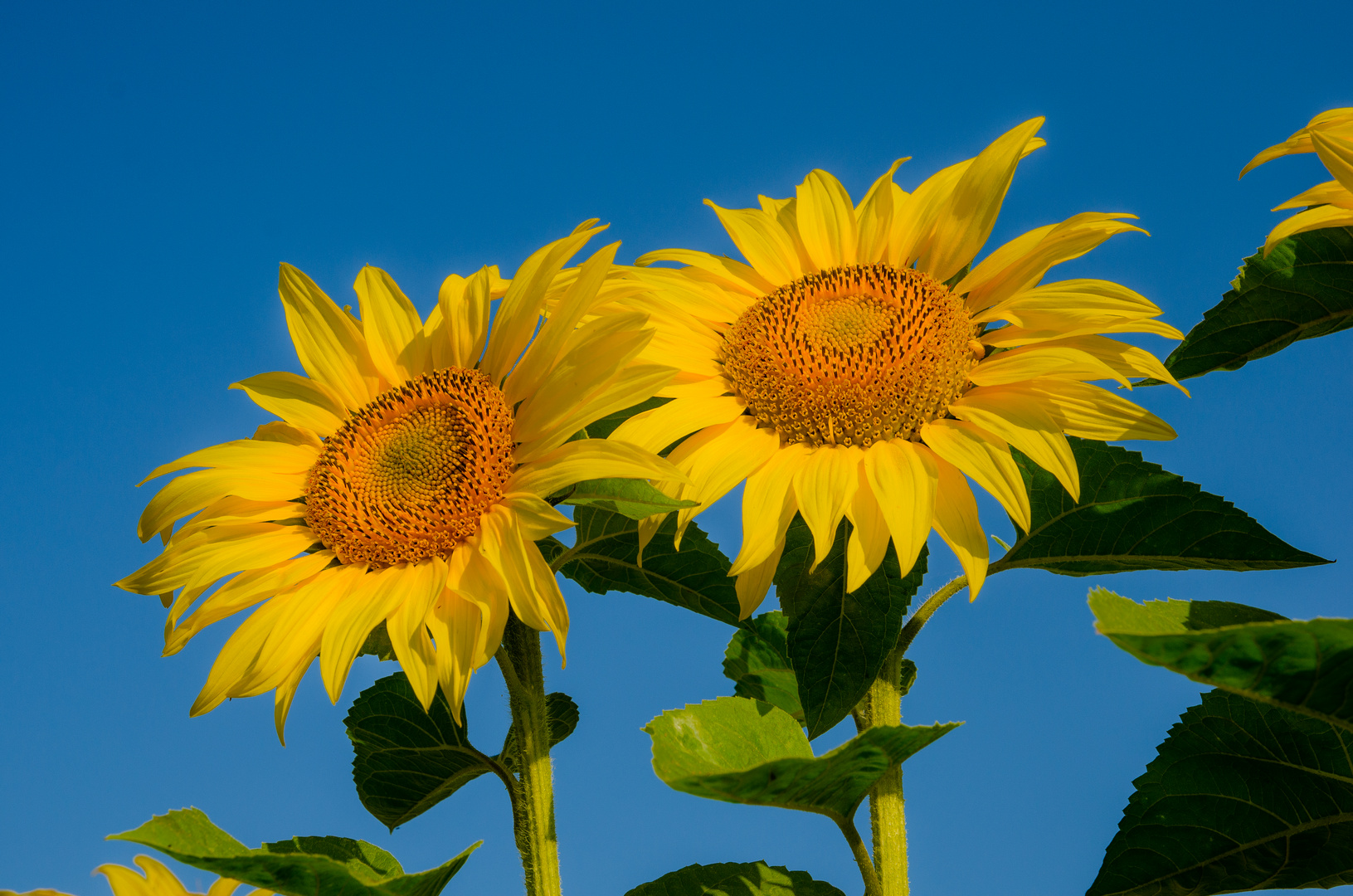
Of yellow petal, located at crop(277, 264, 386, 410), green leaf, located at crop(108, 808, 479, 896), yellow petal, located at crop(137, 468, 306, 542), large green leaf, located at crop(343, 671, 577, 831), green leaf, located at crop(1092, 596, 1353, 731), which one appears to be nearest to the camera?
green leaf, located at crop(1092, 596, 1353, 731)

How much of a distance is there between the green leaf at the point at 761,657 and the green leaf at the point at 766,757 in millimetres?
392

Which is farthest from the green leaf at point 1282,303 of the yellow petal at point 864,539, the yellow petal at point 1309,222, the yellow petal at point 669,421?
the yellow petal at point 669,421

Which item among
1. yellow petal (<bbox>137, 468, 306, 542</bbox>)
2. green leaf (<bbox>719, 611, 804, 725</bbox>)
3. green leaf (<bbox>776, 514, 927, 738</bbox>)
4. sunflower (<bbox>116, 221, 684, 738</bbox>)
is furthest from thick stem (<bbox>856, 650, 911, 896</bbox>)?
yellow petal (<bbox>137, 468, 306, 542</bbox>)

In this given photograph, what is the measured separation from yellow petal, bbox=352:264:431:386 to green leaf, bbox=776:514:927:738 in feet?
3.37

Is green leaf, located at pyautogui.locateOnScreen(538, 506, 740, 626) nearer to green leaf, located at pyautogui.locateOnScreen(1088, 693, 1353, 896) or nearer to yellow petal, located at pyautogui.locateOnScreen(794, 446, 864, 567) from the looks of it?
yellow petal, located at pyautogui.locateOnScreen(794, 446, 864, 567)

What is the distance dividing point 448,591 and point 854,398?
825 mm

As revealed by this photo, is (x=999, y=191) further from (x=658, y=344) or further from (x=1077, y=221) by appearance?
(x=658, y=344)

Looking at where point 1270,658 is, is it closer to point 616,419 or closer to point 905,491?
point 905,491

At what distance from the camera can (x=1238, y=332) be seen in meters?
2.23

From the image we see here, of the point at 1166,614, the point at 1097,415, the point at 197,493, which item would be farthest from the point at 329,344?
the point at 1166,614

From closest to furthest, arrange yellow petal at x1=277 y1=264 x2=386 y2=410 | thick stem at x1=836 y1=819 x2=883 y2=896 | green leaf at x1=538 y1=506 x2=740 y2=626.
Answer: thick stem at x1=836 y1=819 x2=883 y2=896
green leaf at x1=538 y1=506 x2=740 y2=626
yellow petal at x1=277 y1=264 x2=386 y2=410

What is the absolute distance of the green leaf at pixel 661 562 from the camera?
2.17 metres

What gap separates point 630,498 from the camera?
187cm

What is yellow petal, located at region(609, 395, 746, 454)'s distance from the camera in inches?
80.4
